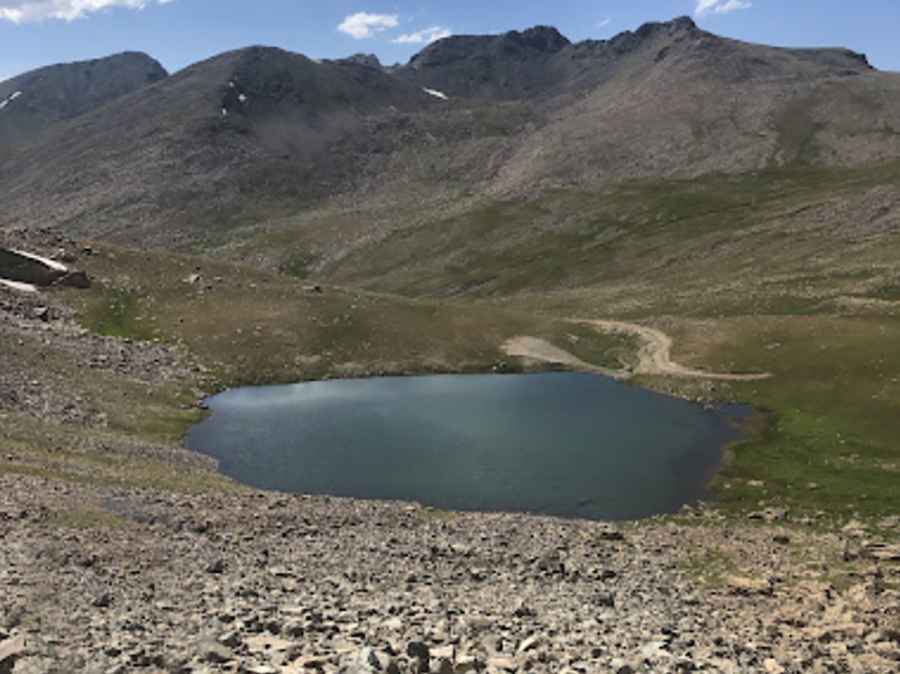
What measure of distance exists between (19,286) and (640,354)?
262ft

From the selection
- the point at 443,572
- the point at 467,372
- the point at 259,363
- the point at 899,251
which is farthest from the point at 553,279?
the point at 443,572

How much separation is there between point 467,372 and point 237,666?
7896 centimetres

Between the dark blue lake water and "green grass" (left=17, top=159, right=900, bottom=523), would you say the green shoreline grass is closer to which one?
"green grass" (left=17, top=159, right=900, bottom=523)

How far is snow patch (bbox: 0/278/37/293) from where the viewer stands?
102m

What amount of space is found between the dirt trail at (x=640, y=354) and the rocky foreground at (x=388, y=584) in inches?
1582

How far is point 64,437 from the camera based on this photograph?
60281mm

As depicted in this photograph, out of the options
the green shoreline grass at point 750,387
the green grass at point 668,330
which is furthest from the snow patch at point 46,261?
the green shoreline grass at point 750,387

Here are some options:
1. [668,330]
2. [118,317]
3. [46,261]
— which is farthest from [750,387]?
[46,261]

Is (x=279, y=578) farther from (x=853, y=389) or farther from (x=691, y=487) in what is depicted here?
(x=853, y=389)

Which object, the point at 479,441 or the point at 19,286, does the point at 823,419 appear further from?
the point at 19,286

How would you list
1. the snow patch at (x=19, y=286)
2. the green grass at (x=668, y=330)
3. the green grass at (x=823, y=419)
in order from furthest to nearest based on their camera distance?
the snow patch at (x=19, y=286)
the green grass at (x=668, y=330)
the green grass at (x=823, y=419)

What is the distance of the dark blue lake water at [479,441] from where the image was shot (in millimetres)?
62969

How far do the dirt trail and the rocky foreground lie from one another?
40195mm

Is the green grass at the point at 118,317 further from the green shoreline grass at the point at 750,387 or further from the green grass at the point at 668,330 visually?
the green grass at the point at 668,330
